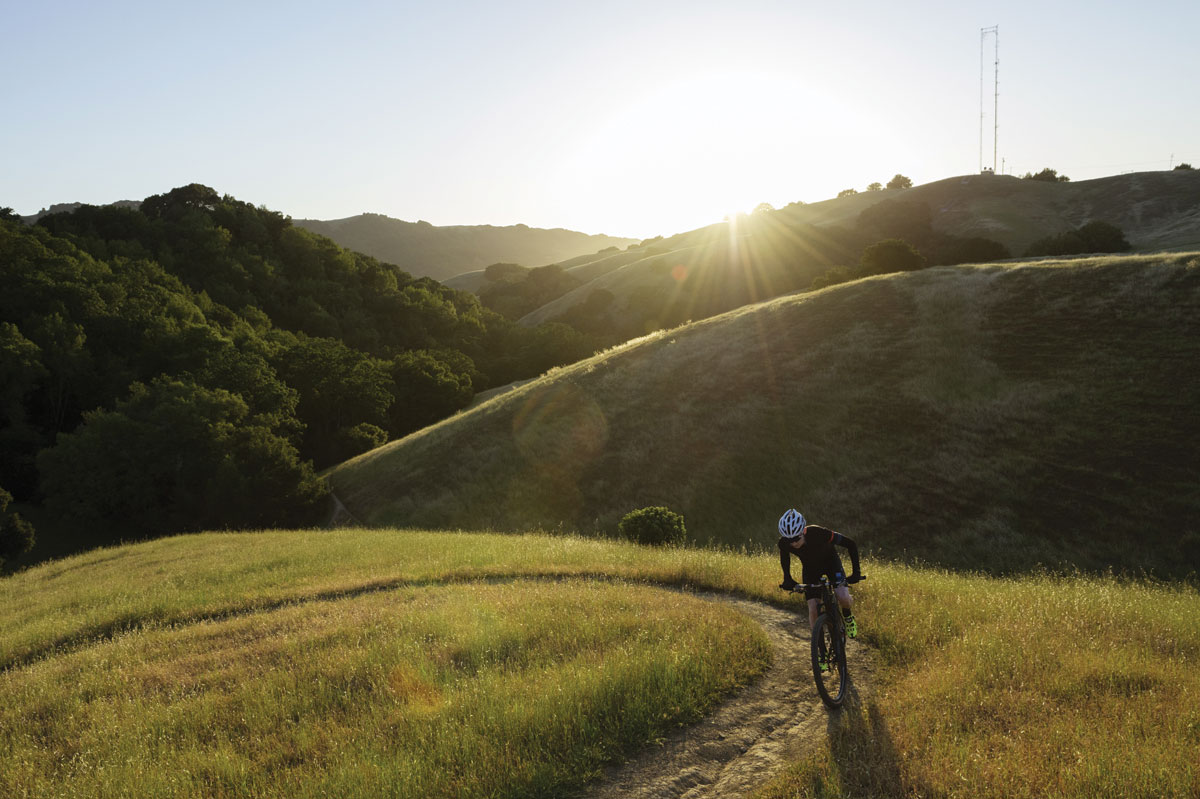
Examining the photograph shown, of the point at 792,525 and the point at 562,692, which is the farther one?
the point at 792,525

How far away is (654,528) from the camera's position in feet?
71.2

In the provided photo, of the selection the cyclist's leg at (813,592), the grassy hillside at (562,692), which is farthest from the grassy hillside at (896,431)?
the cyclist's leg at (813,592)

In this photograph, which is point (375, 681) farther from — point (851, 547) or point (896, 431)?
point (896, 431)

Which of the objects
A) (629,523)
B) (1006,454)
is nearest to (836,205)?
(1006,454)

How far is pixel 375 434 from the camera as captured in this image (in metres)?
59.1

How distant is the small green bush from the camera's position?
71.0ft

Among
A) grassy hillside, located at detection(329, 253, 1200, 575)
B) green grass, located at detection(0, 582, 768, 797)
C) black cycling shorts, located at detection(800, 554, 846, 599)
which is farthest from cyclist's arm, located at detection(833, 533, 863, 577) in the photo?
grassy hillside, located at detection(329, 253, 1200, 575)

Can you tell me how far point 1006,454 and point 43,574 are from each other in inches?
1647

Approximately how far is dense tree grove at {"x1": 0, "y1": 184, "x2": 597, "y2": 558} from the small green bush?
91.6ft

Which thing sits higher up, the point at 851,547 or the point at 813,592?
the point at 851,547

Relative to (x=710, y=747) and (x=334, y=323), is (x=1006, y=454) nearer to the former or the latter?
(x=710, y=747)

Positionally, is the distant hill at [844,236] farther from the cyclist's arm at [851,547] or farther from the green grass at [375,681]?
the cyclist's arm at [851,547]

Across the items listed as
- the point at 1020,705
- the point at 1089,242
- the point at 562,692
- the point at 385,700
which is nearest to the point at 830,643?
the point at 1020,705

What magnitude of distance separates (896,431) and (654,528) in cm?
1419
